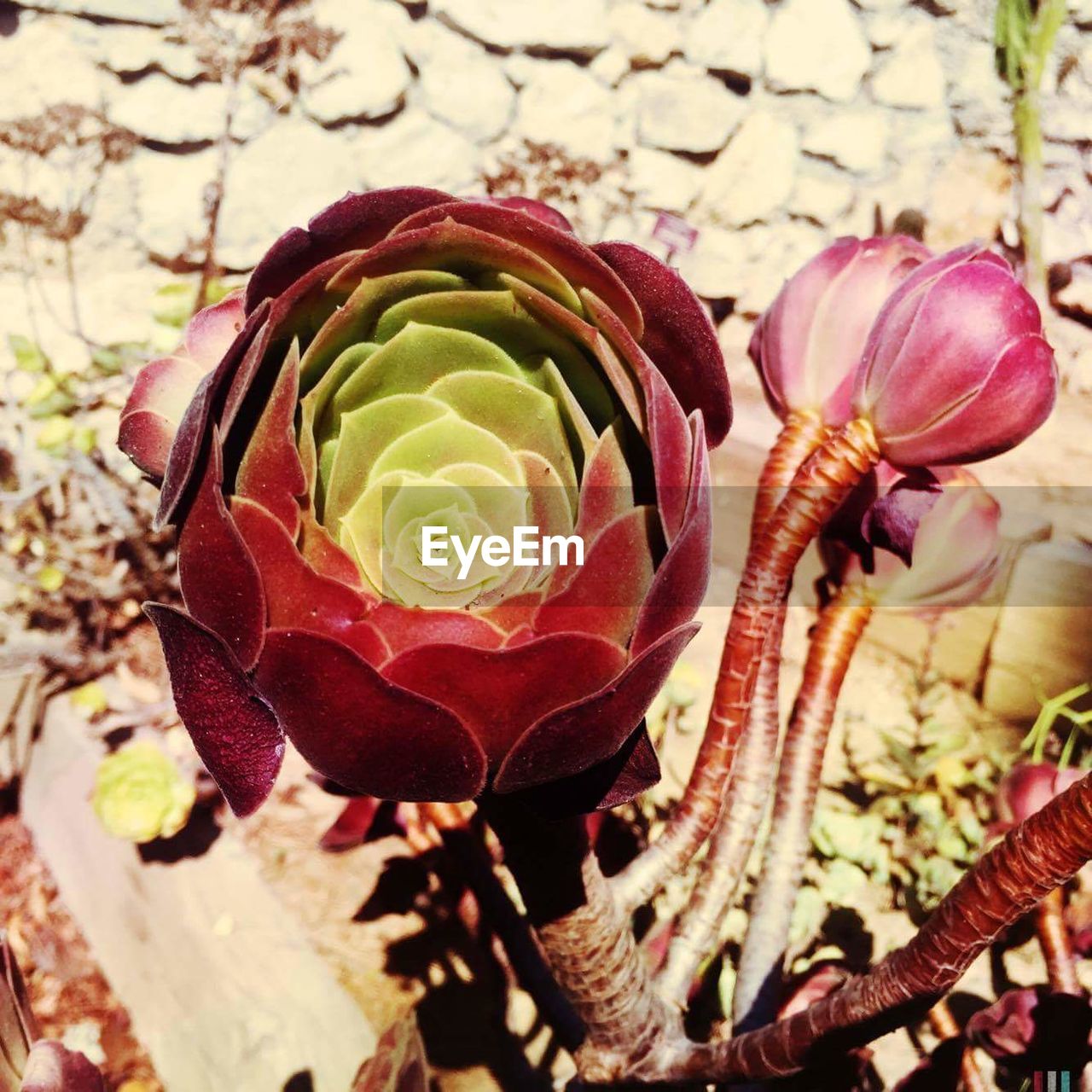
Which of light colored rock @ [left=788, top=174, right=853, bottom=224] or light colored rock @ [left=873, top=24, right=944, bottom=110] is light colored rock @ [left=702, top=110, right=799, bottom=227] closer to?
light colored rock @ [left=788, top=174, right=853, bottom=224]

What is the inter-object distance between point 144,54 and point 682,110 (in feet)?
3.12

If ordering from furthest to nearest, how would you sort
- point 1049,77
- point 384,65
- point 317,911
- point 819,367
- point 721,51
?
point 1049,77 → point 721,51 → point 384,65 → point 317,911 → point 819,367

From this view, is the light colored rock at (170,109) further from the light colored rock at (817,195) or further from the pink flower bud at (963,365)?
the pink flower bud at (963,365)

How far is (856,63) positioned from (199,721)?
2043 mm

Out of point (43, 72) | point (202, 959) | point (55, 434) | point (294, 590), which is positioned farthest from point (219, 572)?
point (43, 72)

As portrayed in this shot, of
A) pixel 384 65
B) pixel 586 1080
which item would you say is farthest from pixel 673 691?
pixel 384 65

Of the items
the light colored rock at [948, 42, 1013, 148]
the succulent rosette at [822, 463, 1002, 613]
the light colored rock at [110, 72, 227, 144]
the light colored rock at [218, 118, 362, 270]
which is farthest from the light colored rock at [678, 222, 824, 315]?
the succulent rosette at [822, 463, 1002, 613]

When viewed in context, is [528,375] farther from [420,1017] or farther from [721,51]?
[721,51]

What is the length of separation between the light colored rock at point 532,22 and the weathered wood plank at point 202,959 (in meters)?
1.25

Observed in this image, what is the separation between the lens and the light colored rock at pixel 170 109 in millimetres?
1295

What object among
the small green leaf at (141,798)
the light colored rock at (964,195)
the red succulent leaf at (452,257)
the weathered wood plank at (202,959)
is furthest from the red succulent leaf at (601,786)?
→ the light colored rock at (964,195)

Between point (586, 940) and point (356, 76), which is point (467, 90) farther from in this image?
point (586, 940)

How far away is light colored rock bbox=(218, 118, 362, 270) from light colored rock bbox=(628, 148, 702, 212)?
58 cm

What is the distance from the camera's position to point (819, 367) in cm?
34
